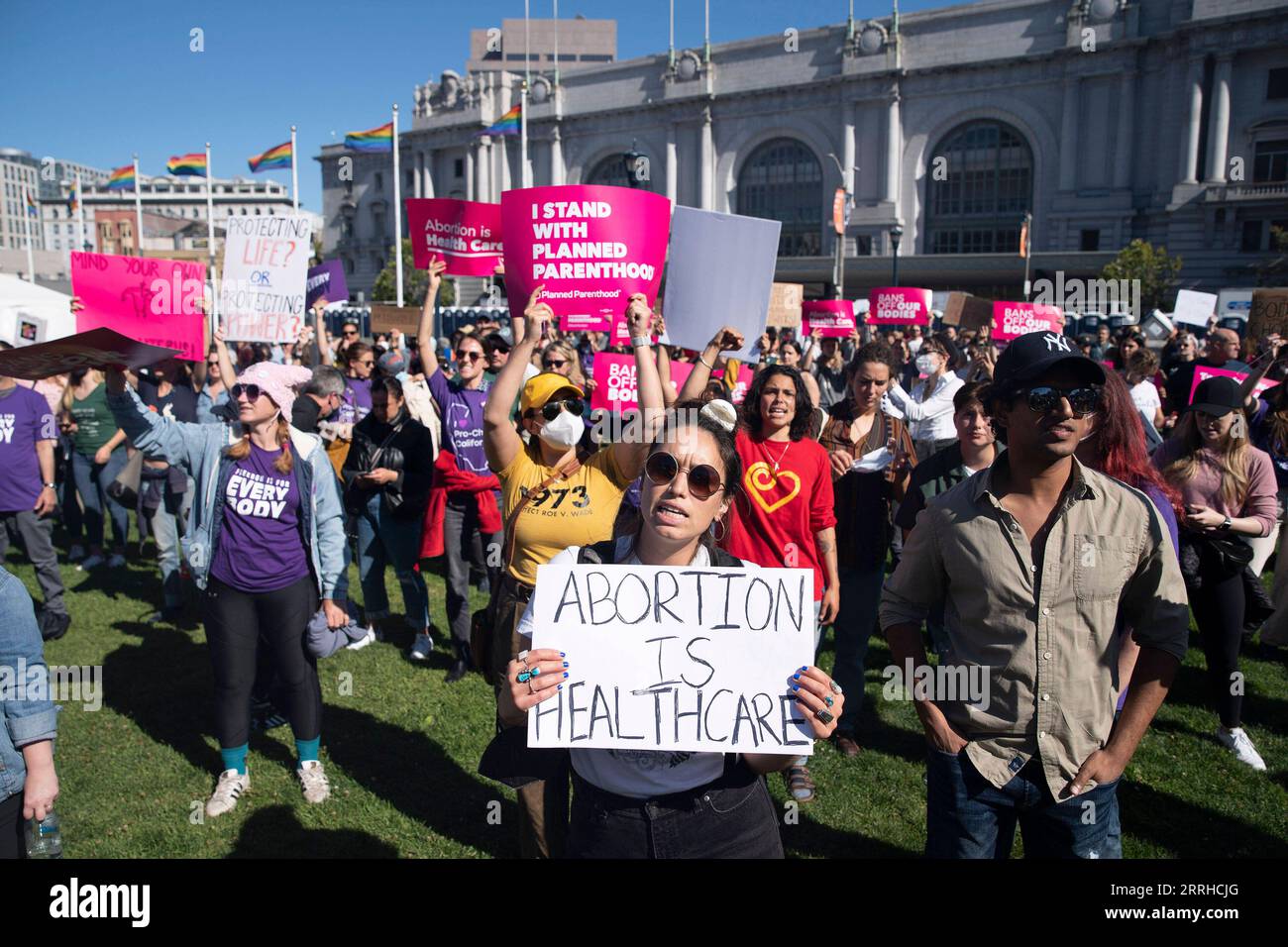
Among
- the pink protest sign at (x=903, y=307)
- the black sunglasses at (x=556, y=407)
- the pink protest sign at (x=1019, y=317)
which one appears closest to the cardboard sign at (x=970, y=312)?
the pink protest sign at (x=1019, y=317)

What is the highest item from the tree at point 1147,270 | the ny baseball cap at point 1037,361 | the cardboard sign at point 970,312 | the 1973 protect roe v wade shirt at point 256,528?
the tree at point 1147,270

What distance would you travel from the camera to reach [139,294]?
19.0ft

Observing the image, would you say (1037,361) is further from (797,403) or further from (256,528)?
(256,528)

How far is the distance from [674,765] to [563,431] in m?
1.78

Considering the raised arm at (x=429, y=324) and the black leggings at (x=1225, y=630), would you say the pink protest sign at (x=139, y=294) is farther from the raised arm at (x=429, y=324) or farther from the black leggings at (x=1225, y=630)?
the black leggings at (x=1225, y=630)

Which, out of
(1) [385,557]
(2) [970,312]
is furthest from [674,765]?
(2) [970,312]

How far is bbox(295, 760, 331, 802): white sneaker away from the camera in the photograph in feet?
14.6

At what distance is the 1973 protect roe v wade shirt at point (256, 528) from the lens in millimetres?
4336

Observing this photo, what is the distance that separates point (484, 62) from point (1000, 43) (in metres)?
65.0

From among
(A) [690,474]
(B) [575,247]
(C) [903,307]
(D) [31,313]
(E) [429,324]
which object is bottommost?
(A) [690,474]

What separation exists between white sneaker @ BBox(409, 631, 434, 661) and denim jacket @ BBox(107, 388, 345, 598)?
202 cm

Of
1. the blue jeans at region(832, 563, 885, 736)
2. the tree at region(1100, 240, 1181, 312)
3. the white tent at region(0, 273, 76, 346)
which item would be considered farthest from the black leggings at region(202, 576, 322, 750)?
the tree at region(1100, 240, 1181, 312)

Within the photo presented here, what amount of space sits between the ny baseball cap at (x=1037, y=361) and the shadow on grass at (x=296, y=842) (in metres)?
3.27
